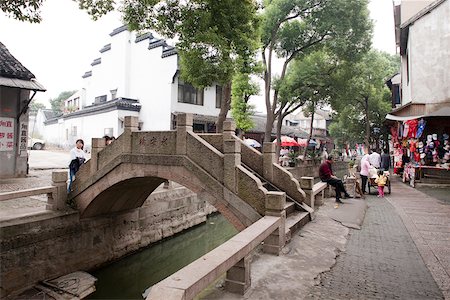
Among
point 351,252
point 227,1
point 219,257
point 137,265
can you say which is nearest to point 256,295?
point 219,257

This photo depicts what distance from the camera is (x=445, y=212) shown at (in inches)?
384

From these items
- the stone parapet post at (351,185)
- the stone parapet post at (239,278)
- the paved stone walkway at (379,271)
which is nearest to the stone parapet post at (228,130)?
the paved stone walkway at (379,271)

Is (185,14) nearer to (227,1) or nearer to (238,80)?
(227,1)

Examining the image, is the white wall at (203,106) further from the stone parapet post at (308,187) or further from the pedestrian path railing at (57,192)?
the stone parapet post at (308,187)

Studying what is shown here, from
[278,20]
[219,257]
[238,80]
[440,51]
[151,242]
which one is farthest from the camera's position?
[238,80]

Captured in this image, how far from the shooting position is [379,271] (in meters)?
5.38

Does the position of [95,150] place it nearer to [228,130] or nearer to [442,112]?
[228,130]

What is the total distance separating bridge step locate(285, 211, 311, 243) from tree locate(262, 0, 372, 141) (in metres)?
13.2

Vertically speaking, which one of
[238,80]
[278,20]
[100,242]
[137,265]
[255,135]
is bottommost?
[137,265]

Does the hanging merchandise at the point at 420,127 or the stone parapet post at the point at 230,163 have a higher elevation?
the hanging merchandise at the point at 420,127

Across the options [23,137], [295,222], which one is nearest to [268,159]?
[295,222]

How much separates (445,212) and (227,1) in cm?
1024

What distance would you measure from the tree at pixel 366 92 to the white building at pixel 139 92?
10504 mm

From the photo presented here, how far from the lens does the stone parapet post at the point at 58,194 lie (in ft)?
30.3
